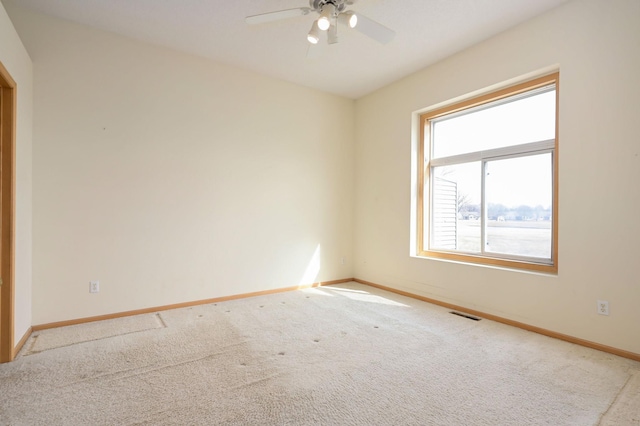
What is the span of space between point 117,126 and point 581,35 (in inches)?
168

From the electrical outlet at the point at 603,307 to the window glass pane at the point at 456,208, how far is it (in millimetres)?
Result: 1167

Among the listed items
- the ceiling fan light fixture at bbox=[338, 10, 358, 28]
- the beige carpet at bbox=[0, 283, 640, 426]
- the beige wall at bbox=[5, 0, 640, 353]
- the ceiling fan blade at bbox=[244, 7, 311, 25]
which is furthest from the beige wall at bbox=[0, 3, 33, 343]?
the ceiling fan light fixture at bbox=[338, 10, 358, 28]

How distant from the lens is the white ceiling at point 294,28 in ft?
8.79

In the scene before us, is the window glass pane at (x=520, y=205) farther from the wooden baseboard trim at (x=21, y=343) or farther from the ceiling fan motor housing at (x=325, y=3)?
the wooden baseboard trim at (x=21, y=343)

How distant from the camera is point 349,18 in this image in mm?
2275

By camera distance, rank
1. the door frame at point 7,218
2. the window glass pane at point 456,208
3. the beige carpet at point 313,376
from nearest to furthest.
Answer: the beige carpet at point 313,376 → the door frame at point 7,218 → the window glass pane at point 456,208

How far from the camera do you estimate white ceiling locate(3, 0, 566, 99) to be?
8.79 ft

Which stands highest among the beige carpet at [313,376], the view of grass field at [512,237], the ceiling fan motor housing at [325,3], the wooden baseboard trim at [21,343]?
the ceiling fan motor housing at [325,3]

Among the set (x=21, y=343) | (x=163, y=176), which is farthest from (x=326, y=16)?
(x=21, y=343)

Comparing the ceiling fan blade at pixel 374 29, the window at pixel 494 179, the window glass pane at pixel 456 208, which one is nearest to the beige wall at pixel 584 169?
the window at pixel 494 179

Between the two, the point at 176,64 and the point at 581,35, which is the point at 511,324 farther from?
the point at 176,64

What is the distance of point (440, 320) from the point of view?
10.3ft

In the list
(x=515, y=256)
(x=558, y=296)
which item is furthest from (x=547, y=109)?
(x=558, y=296)

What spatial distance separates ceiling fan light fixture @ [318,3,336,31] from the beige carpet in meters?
2.40
